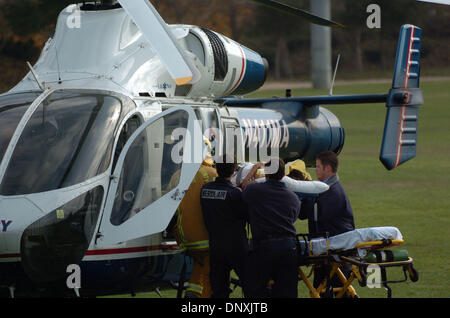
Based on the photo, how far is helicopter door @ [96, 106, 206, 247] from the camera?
618cm

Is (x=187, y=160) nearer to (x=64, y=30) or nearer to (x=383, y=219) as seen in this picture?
(x=64, y=30)

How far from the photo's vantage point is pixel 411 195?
16703 mm

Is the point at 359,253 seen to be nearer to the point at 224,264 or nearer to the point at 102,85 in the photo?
the point at 224,264

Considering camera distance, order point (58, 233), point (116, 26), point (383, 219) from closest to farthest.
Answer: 1. point (58, 233)
2. point (116, 26)
3. point (383, 219)

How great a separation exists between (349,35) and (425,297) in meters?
43.4

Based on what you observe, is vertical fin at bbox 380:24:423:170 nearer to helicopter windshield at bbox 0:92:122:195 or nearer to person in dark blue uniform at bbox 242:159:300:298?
person in dark blue uniform at bbox 242:159:300:298

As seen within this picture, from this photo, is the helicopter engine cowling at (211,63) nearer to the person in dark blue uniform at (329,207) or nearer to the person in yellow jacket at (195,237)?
the person in yellow jacket at (195,237)

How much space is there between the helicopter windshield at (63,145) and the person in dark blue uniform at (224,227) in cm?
95

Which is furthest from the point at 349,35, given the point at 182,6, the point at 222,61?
the point at 222,61

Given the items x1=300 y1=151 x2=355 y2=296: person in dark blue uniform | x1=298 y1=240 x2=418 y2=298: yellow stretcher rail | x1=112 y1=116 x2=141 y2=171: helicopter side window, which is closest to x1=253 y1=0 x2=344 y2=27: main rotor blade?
x1=300 y1=151 x2=355 y2=296: person in dark blue uniform

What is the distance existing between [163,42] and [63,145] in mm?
1548

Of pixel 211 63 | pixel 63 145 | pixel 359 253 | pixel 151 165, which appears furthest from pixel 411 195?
pixel 63 145

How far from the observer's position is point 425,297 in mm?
8148

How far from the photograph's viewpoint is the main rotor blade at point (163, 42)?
199 inches
